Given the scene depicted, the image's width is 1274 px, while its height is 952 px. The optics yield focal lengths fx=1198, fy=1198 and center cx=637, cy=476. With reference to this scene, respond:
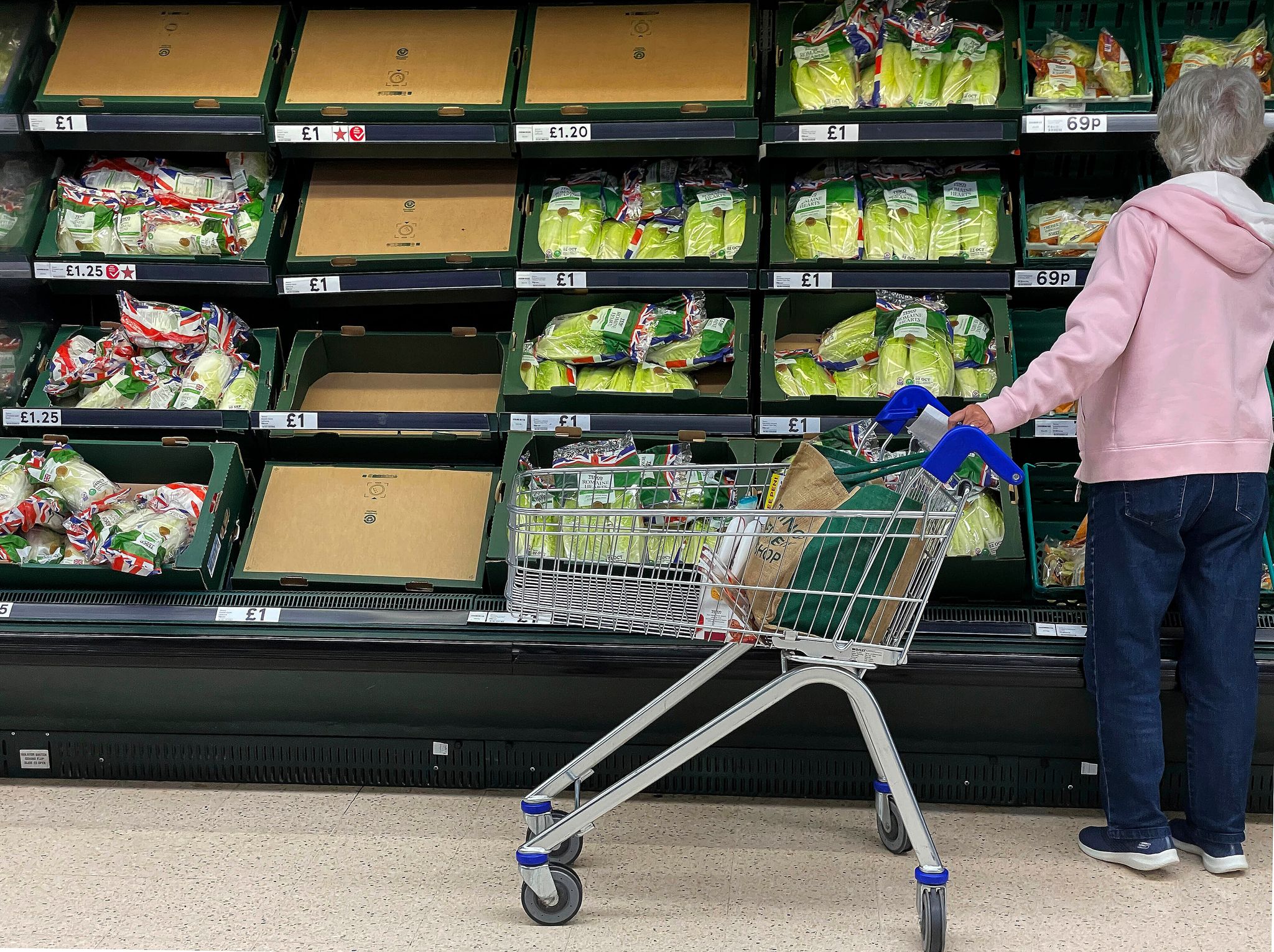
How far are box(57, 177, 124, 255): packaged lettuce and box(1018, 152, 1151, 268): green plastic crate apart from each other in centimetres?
268

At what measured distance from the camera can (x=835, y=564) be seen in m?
2.30

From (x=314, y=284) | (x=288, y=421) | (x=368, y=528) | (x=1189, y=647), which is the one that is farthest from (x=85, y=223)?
(x=1189, y=647)

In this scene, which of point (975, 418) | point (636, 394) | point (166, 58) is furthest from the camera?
point (166, 58)

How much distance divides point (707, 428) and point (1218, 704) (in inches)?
56.0

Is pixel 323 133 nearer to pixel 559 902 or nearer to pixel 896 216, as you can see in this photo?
pixel 896 216

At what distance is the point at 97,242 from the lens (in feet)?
11.5

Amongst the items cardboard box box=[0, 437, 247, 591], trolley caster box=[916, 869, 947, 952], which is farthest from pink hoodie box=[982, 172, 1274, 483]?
cardboard box box=[0, 437, 247, 591]

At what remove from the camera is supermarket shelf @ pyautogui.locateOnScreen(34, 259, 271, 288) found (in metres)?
3.45

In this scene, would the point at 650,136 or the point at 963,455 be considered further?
the point at 650,136

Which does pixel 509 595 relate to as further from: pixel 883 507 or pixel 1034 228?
pixel 1034 228

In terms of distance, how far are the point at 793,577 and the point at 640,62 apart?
6.08 ft

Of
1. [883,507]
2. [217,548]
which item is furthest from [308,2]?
[883,507]

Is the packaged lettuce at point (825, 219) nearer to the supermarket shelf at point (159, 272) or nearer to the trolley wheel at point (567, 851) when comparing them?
the supermarket shelf at point (159, 272)

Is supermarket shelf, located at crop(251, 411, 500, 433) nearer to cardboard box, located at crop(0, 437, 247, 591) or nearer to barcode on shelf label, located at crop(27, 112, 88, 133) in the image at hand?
cardboard box, located at crop(0, 437, 247, 591)
